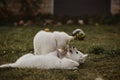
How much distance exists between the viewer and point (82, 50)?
634 centimetres

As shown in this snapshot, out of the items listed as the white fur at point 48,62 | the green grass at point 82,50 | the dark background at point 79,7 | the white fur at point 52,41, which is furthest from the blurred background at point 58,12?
the white fur at point 48,62

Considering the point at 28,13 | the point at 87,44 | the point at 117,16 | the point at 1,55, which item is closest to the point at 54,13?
the point at 28,13

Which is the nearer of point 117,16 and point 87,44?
point 87,44

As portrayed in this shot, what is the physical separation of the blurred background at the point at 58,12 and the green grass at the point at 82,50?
0.77 m

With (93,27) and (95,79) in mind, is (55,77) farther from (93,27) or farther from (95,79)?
(93,27)

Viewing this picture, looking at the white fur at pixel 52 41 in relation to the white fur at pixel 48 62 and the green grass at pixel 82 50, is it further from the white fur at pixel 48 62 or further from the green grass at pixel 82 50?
the green grass at pixel 82 50

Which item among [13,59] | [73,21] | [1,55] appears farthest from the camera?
[73,21]

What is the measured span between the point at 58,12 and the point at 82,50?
4.86 metres

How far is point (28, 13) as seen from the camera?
1039 cm

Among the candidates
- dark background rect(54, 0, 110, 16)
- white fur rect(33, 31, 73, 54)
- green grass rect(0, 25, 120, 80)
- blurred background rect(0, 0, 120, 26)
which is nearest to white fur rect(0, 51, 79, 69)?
green grass rect(0, 25, 120, 80)

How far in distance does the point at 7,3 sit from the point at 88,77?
625 cm

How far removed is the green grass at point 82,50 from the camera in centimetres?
471

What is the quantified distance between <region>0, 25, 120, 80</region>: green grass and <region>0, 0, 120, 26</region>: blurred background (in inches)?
30.1

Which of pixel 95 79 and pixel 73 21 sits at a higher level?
pixel 95 79
